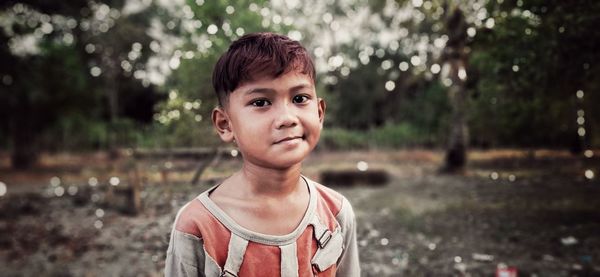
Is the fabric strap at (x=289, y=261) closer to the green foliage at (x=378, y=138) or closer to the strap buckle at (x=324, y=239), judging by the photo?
the strap buckle at (x=324, y=239)

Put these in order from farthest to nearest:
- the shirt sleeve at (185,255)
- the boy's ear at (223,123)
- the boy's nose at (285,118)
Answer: the boy's ear at (223,123) → the shirt sleeve at (185,255) → the boy's nose at (285,118)

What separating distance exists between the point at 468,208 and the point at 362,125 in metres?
25.1

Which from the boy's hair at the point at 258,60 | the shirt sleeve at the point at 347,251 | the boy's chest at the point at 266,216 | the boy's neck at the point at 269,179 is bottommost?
the shirt sleeve at the point at 347,251

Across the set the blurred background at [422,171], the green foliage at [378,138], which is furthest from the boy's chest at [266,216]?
the green foliage at [378,138]

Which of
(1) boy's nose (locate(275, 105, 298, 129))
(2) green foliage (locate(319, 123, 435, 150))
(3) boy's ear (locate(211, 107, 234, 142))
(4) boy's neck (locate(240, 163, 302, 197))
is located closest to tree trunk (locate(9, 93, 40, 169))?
(2) green foliage (locate(319, 123, 435, 150))

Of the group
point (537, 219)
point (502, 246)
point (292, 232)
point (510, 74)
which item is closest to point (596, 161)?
point (537, 219)

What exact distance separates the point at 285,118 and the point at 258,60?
0.86 feet

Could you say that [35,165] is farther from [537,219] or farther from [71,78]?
[537,219]

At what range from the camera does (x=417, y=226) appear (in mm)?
6473

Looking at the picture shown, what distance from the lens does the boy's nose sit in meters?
1.63

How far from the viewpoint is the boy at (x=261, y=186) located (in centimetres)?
167

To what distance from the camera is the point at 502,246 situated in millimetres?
5105

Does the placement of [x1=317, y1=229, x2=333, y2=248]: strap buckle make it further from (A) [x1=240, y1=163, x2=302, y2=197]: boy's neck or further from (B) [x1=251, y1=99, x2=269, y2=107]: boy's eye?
(B) [x1=251, y1=99, x2=269, y2=107]: boy's eye

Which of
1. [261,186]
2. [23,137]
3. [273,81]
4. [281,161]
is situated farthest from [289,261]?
[23,137]
